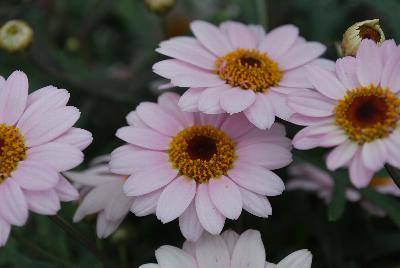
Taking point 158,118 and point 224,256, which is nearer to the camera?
point 224,256

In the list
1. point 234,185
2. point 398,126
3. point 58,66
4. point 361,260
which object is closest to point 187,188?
point 234,185

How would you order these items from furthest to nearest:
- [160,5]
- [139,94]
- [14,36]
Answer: [139,94] → [160,5] → [14,36]

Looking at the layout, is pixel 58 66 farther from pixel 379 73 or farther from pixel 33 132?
pixel 379 73

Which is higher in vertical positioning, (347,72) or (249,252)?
(347,72)

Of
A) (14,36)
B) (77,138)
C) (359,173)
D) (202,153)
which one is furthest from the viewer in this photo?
(14,36)

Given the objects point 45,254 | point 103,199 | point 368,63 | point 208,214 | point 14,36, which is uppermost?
point 368,63

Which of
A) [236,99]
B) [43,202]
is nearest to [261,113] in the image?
[236,99]

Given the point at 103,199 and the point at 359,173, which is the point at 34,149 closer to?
the point at 103,199
